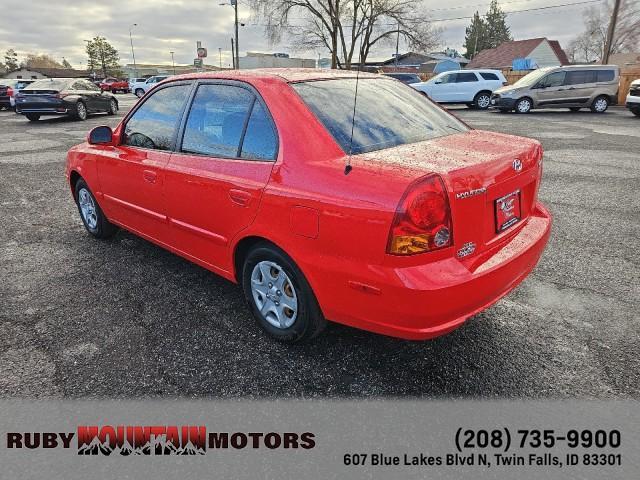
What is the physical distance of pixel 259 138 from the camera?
2662 millimetres

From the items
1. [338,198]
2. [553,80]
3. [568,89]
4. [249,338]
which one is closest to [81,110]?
[249,338]

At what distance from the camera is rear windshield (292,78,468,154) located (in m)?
2.55

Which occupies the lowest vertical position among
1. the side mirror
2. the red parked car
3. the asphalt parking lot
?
the asphalt parking lot

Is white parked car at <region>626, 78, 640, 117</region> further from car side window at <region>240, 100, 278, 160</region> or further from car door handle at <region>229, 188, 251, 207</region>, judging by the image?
car door handle at <region>229, 188, 251, 207</region>

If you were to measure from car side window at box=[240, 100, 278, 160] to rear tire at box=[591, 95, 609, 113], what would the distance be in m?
19.8

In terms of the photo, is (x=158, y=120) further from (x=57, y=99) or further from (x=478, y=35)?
(x=478, y=35)

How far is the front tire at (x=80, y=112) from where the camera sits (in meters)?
16.5

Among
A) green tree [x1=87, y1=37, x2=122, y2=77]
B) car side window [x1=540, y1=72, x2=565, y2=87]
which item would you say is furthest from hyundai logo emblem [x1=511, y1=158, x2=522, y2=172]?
green tree [x1=87, y1=37, x2=122, y2=77]

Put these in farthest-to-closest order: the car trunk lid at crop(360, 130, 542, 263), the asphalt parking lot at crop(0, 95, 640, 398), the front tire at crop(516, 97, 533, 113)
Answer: the front tire at crop(516, 97, 533, 113), the asphalt parking lot at crop(0, 95, 640, 398), the car trunk lid at crop(360, 130, 542, 263)

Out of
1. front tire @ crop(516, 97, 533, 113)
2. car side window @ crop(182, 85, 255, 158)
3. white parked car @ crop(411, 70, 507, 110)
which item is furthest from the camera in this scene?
white parked car @ crop(411, 70, 507, 110)

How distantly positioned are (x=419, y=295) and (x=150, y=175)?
2.32m

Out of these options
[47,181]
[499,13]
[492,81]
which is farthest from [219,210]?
[499,13]

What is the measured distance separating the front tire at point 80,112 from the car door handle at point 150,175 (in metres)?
15.6

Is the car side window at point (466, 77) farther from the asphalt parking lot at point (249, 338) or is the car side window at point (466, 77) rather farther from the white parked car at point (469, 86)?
the asphalt parking lot at point (249, 338)
